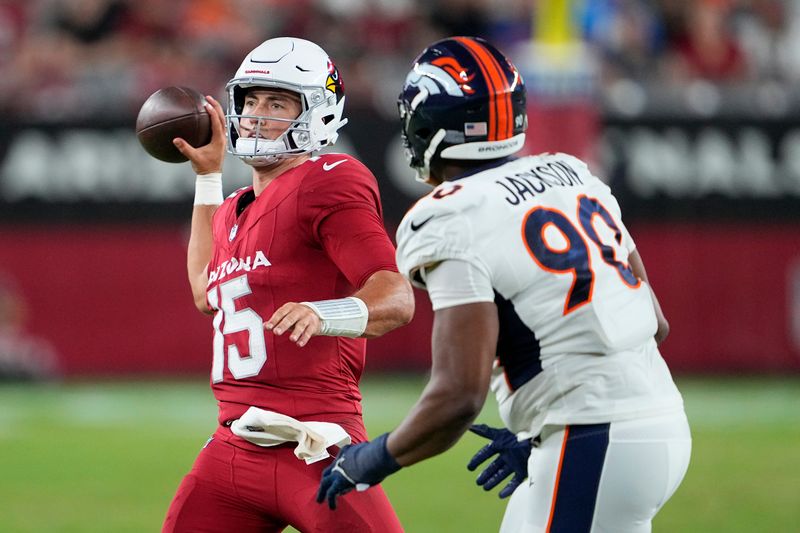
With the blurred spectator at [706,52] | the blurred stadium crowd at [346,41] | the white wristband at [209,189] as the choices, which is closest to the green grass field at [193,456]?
the blurred stadium crowd at [346,41]

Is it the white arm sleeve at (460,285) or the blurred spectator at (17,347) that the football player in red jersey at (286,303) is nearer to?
the white arm sleeve at (460,285)

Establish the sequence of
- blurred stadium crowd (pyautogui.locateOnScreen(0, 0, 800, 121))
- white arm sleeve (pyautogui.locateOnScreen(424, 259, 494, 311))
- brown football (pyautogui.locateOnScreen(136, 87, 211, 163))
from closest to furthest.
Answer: white arm sleeve (pyautogui.locateOnScreen(424, 259, 494, 311)), brown football (pyautogui.locateOnScreen(136, 87, 211, 163)), blurred stadium crowd (pyautogui.locateOnScreen(0, 0, 800, 121))

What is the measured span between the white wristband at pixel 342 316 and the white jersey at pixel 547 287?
14.5 inches

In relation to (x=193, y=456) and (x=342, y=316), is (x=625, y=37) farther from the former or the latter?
(x=342, y=316)

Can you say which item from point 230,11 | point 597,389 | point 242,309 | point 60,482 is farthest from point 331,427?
point 230,11

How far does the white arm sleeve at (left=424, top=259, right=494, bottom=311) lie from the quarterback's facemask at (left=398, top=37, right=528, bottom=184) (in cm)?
39

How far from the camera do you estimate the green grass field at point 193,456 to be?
22.4ft

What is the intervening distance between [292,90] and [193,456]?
4849mm

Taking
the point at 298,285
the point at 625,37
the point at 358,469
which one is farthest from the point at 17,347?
the point at 358,469

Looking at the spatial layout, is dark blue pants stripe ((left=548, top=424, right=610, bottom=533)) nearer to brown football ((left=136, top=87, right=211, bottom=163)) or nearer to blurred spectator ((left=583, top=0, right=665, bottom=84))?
brown football ((left=136, top=87, right=211, bottom=163))

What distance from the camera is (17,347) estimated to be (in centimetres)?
1088

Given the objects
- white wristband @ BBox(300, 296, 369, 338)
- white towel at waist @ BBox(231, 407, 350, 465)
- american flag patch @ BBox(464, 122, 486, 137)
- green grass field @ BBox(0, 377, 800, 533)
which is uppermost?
american flag patch @ BBox(464, 122, 486, 137)

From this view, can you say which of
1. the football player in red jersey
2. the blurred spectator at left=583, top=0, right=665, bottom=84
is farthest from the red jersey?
the blurred spectator at left=583, top=0, right=665, bottom=84

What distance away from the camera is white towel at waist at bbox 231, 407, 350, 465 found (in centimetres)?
367
